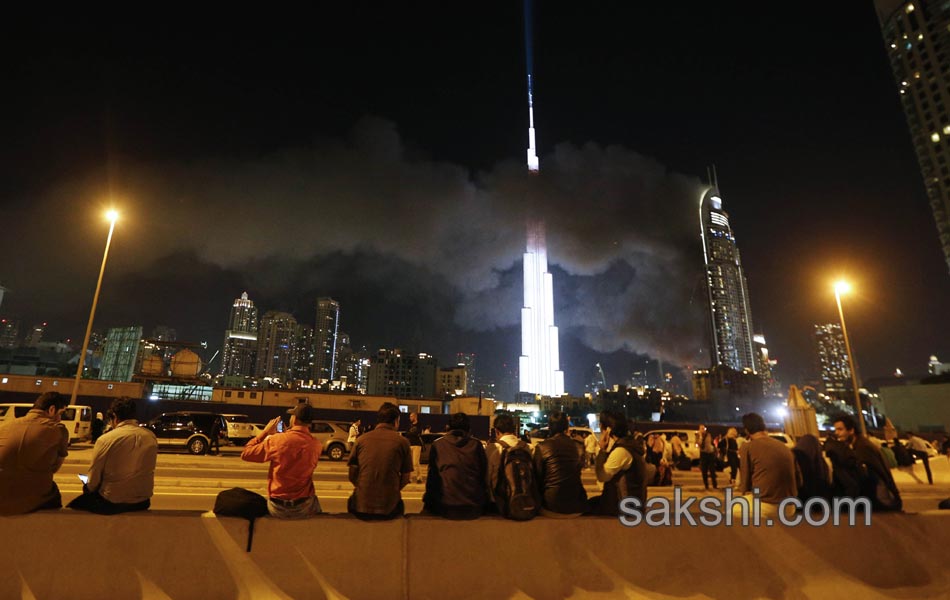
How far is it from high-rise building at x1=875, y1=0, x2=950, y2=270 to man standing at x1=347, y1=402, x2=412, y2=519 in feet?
397

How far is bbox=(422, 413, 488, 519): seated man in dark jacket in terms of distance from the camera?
442cm

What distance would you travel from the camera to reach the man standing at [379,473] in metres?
4.25

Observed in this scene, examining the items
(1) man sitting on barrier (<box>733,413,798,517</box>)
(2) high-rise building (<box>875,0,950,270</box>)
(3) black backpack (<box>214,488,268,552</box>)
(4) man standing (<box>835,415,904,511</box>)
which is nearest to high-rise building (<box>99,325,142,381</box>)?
(3) black backpack (<box>214,488,268,552</box>)

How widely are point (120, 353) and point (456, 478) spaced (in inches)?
6847

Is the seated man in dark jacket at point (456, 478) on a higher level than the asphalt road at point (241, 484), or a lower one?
higher

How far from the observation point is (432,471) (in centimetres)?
467

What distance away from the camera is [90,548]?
384 cm

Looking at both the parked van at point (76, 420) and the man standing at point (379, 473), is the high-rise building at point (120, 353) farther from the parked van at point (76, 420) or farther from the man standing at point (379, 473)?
the man standing at point (379, 473)

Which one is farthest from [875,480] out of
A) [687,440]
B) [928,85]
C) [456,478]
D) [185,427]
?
[928,85]

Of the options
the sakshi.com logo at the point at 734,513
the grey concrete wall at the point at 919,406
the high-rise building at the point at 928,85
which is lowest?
the sakshi.com logo at the point at 734,513

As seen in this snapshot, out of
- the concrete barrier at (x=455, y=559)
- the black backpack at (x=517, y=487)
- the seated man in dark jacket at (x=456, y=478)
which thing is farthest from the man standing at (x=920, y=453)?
the seated man in dark jacket at (x=456, y=478)

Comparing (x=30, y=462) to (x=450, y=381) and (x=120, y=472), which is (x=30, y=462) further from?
(x=450, y=381)

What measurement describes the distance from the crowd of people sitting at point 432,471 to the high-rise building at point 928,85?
4615 inches

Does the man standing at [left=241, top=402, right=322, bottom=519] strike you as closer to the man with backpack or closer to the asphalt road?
the man with backpack
